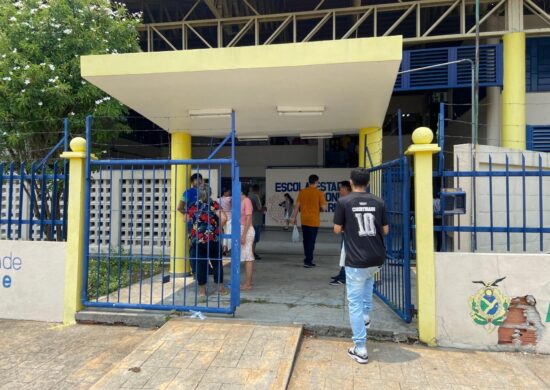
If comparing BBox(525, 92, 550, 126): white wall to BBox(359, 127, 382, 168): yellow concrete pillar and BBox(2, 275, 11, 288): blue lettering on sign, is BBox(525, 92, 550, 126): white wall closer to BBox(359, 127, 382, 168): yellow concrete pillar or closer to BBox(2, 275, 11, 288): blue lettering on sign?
BBox(359, 127, 382, 168): yellow concrete pillar

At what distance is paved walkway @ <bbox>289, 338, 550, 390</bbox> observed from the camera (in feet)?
11.1

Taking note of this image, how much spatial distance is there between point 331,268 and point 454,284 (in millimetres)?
3680

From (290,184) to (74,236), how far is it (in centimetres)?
1147

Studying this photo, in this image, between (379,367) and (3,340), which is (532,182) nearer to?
(379,367)

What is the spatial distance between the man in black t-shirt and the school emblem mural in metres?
1.15

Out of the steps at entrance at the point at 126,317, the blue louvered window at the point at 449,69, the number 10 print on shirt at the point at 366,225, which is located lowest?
the steps at entrance at the point at 126,317

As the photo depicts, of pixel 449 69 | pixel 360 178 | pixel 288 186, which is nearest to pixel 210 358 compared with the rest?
pixel 360 178

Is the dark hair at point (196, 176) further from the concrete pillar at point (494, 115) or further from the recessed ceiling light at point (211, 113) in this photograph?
the concrete pillar at point (494, 115)

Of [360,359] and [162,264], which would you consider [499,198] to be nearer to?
[360,359]

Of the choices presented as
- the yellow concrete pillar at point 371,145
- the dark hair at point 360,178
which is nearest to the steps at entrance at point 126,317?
the dark hair at point 360,178

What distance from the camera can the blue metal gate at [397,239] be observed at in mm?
4359

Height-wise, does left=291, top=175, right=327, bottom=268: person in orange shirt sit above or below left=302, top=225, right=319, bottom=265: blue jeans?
above

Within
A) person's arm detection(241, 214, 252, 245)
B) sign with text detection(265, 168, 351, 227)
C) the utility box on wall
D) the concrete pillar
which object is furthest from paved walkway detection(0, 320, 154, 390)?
sign with text detection(265, 168, 351, 227)

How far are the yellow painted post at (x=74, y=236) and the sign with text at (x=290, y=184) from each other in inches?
439
